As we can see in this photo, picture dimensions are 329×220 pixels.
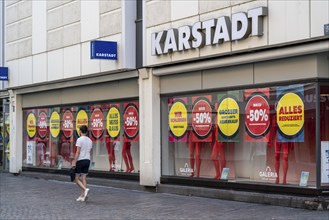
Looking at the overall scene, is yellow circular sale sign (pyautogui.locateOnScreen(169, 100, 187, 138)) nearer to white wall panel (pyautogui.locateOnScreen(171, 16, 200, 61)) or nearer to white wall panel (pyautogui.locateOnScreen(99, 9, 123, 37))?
white wall panel (pyautogui.locateOnScreen(171, 16, 200, 61))

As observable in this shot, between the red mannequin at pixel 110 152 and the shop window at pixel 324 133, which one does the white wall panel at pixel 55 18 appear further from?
the shop window at pixel 324 133

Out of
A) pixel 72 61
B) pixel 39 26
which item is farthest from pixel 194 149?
pixel 39 26

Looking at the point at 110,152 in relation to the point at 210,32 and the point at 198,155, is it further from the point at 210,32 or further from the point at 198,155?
the point at 210,32

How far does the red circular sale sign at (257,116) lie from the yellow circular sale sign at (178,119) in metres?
2.17

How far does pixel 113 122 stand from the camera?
58.0 ft

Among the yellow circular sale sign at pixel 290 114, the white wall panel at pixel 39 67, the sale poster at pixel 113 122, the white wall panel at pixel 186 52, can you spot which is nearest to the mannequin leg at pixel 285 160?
the yellow circular sale sign at pixel 290 114

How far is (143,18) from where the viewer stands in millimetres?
15406

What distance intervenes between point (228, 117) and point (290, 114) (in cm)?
188

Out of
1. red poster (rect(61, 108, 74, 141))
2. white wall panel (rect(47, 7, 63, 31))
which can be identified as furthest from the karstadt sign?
red poster (rect(61, 108, 74, 141))

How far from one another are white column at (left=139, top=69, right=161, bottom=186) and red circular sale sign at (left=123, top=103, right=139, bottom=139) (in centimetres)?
98

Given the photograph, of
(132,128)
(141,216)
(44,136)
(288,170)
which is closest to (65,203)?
(141,216)

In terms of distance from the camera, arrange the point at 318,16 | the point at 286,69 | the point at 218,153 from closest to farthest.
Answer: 1. the point at 318,16
2. the point at 286,69
3. the point at 218,153

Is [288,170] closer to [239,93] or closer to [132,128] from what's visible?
[239,93]

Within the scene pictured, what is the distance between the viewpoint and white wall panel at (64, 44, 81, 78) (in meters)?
17.9
